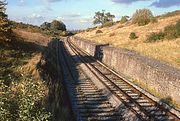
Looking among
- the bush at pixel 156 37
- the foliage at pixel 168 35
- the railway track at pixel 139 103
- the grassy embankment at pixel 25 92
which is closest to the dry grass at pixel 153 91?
the railway track at pixel 139 103

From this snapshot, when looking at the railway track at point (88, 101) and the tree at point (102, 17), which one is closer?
the railway track at point (88, 101)

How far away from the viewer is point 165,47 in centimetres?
3550

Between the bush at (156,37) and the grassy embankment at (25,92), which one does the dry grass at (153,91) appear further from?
the bush at (156,37)

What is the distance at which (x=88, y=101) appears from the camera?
18.8 m

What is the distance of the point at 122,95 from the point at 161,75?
9.60ft

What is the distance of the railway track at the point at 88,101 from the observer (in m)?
15.6

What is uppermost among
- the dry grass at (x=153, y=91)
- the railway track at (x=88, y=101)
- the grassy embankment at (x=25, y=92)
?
the grassy embankment at (x=25, y=92)

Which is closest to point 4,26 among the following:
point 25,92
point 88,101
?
point 88,101

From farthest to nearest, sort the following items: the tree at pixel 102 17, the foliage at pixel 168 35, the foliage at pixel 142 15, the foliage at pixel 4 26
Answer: the tree at pixel 102 17, the foliage at pixel 142 15, the foliage at pixel 168 35, the foliage at pixel 4 26

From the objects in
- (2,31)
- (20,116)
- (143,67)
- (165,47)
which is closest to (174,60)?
(143,67)

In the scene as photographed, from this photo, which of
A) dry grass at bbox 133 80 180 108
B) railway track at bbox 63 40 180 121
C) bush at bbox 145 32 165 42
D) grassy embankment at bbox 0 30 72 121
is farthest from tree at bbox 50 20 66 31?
railway track at bbox 63 40 180 121

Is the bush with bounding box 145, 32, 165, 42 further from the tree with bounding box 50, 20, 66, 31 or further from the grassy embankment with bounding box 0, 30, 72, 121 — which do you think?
the tree with bounding box 50, 20, 66, 31

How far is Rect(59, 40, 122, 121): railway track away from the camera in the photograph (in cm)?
1561

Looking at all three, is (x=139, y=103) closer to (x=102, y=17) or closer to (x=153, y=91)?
(x=153, y=91)
